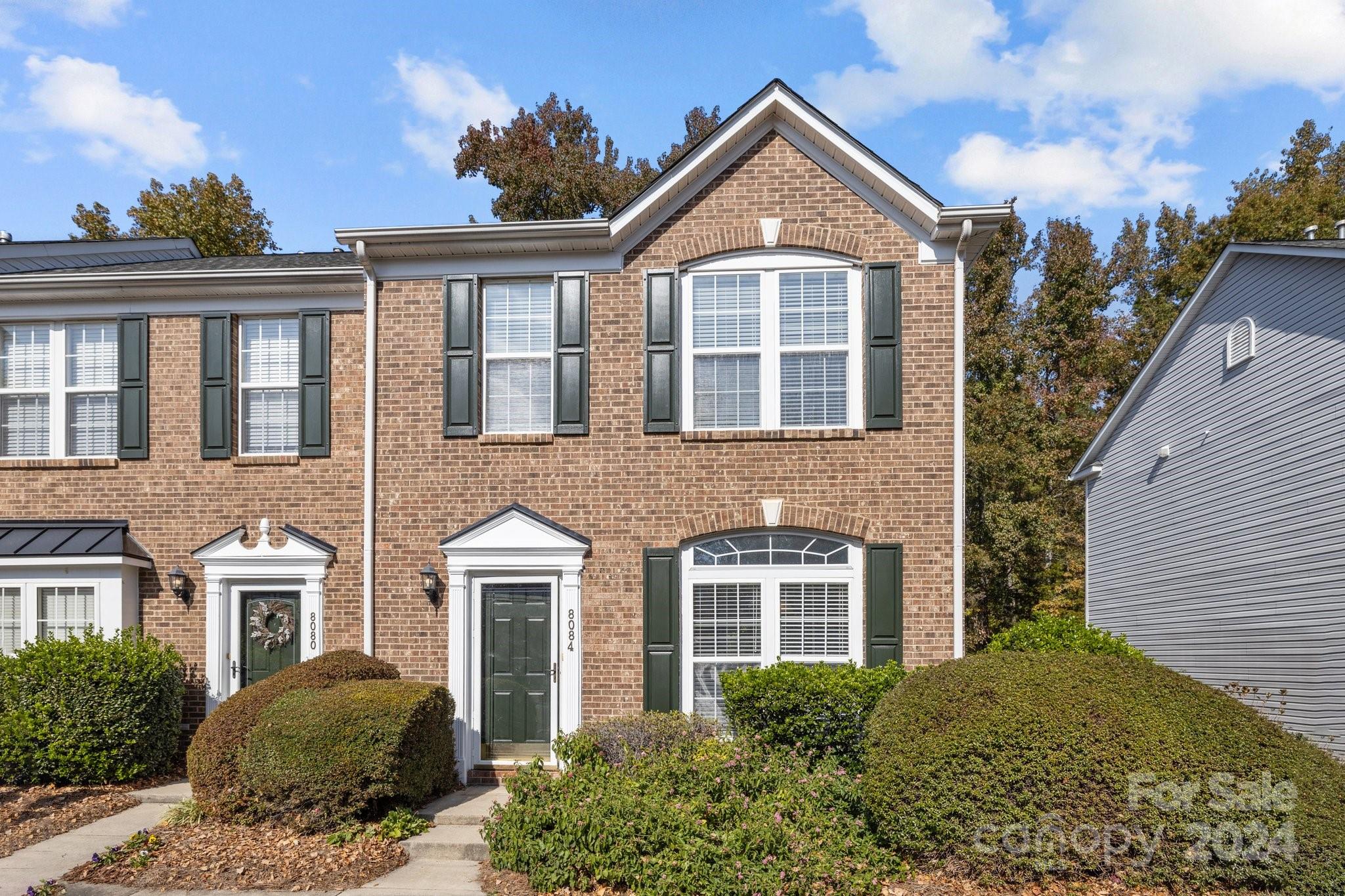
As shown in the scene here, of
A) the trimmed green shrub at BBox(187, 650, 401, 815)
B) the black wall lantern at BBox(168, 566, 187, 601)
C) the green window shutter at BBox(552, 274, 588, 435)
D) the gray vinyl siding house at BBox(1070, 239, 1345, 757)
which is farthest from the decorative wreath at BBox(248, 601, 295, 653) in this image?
the gray vinyl siding house at BBox(1070, 239, 1345, 757)

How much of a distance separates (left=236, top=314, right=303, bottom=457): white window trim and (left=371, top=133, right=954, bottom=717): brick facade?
1245mm

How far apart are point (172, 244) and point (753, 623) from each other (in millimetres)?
11301

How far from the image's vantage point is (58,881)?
629cm

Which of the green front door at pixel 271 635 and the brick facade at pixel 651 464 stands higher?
the brick facade at pixel 651 464

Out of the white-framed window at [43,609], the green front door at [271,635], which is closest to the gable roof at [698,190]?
the green front door at [271,635]

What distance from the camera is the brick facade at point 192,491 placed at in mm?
9477

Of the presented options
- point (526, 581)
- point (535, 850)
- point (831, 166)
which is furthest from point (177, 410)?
point (831, 166)

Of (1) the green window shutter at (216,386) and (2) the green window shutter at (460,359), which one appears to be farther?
(1) the green window shutter at (216,386)

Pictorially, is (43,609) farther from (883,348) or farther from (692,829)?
(883,348)

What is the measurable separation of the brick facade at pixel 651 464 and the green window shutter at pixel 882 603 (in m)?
0.13

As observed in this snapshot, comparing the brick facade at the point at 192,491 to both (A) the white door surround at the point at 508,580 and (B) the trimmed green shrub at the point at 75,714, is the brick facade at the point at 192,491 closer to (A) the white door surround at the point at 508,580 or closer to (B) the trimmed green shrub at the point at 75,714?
(B) the trimmed green shrub at the point at 75,714

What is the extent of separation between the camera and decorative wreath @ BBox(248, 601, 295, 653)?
949cm

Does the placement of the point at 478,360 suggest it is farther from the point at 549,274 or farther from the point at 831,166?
the point at 831,166

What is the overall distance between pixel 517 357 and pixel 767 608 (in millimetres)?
3855
